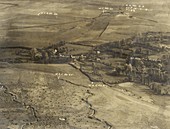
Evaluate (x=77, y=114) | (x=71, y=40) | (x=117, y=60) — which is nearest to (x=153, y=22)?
(x=117, y=60)

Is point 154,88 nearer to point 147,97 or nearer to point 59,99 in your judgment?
point 147,97

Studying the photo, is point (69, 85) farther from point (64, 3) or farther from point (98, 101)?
point (64, 3)

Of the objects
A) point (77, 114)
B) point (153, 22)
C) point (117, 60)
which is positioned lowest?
point (77, 114)

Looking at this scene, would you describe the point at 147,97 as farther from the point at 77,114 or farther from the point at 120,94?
the point at 77,114

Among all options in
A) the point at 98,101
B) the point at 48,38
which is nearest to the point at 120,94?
the point at 98,101

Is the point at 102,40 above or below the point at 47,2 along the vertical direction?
below

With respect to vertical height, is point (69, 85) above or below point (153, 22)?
below
